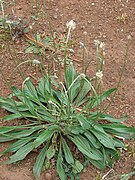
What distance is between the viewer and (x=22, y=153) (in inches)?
129

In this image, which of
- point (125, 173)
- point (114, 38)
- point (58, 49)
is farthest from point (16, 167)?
point (114, 38)

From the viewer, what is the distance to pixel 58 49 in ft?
13.8

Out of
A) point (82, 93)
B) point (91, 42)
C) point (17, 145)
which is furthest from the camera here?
point (91, 42)

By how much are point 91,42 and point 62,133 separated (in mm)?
1306

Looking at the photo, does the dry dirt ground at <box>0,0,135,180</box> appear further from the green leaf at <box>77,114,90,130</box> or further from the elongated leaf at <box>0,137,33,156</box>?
the green leaf at <box>77,114,90,130</box>

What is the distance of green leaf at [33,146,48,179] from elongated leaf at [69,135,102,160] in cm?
25

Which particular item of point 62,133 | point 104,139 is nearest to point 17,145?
point 62,133

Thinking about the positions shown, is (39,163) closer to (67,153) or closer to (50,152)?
(50,152)

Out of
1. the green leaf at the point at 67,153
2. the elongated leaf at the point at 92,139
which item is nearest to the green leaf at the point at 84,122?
the elongated leaf at the point at 92,139

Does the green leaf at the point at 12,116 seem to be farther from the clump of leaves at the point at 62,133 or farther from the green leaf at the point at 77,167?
the green leaf at the point at 77,167

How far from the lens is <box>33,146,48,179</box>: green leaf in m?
3.21

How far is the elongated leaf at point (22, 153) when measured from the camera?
325 cm

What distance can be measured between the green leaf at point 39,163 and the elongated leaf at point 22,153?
9 cm

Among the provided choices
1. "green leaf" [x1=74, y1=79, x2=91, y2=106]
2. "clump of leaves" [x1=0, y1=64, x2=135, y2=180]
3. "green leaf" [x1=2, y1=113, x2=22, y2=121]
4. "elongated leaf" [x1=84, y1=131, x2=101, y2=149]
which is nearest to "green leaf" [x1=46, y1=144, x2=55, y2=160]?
"clump of leaves" [x1=0, y1=64, x2=135, y2=180]
